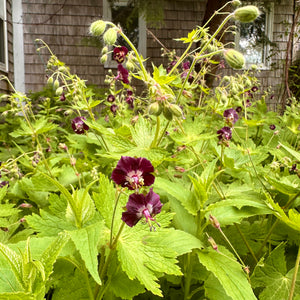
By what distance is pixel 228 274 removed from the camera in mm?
905

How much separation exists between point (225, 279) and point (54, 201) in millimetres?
558

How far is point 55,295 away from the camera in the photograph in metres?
0.93

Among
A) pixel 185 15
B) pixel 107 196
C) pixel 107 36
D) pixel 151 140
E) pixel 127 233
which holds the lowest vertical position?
pixel 127 233

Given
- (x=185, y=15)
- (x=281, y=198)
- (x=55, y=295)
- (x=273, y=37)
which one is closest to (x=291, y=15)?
(x=273, y=37)

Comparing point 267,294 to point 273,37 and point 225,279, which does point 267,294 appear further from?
point 273,37

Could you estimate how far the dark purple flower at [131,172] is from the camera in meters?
0.78

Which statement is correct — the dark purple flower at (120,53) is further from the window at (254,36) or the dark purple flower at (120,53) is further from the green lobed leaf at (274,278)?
the window at (254,36)

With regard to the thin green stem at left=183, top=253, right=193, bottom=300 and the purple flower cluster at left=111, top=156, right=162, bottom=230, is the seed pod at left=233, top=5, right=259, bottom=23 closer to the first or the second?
the purple flower cluster at left=111, top=156, right=162, bottom=230

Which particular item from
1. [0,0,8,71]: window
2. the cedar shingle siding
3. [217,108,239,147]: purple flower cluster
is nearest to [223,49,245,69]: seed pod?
[217,108,239,147]: purple flower cluster

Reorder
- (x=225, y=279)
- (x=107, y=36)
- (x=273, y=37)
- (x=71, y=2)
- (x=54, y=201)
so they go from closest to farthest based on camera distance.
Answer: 1. (x=225, y=279)
2. (x=54, y=201)
3. (x=107, y=36)
4. (x=71, y=2)
5. (x=273, y=37)

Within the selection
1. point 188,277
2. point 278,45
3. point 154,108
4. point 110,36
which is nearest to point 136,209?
point 154,108

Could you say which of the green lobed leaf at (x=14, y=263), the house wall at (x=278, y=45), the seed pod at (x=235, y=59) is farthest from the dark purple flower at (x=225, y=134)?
the house wall at (x=278, y=45)

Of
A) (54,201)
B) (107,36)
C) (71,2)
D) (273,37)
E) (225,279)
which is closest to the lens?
(225,279)

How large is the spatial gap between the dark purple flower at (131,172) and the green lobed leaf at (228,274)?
1.04 ft
